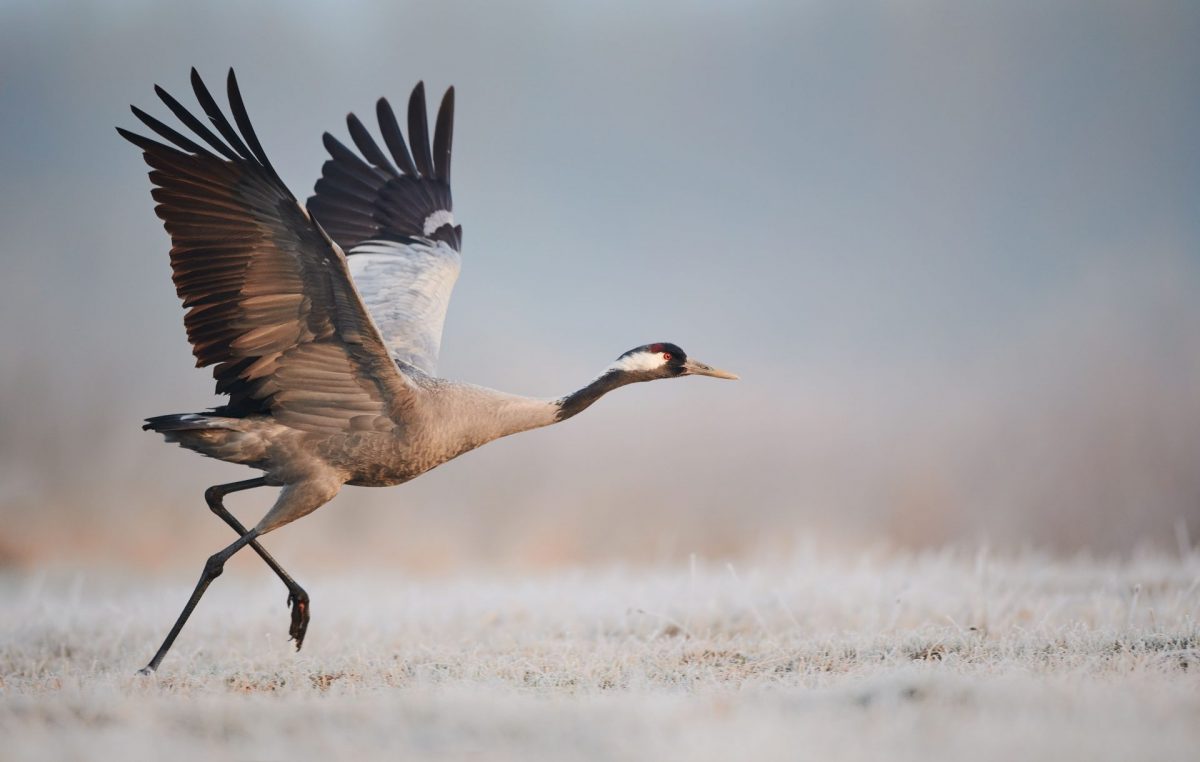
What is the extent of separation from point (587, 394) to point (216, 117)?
7.27ft

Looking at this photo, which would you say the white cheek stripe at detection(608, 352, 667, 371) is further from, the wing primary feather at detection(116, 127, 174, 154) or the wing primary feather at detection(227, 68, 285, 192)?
the wing primary feather at detection(116, 127, 174, 154)

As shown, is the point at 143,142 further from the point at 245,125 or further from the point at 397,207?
the point at 397,207

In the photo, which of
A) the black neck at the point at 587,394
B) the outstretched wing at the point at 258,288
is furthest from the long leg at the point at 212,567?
the black neck at the point at 587,394

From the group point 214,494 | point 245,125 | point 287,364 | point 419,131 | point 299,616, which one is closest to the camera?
point 245,125

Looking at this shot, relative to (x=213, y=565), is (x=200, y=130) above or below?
above

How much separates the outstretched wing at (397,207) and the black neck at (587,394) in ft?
4.86

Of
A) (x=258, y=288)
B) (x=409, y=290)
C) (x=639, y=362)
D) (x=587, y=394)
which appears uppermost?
(x=409, y=290)

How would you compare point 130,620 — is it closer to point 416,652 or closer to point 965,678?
point 416,652

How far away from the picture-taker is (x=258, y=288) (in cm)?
498

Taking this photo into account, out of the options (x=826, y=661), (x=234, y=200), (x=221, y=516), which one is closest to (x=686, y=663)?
(x=826, y=661)

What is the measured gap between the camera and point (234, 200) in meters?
4.85

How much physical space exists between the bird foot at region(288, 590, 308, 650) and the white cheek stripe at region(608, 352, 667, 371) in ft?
6.29

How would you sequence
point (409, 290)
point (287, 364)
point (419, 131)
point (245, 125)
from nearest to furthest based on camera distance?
point (245, 125) < point (287, 364) < point (409, 290) < point (419, 131)

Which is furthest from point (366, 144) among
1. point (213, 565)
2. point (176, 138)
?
point (213, 565)
